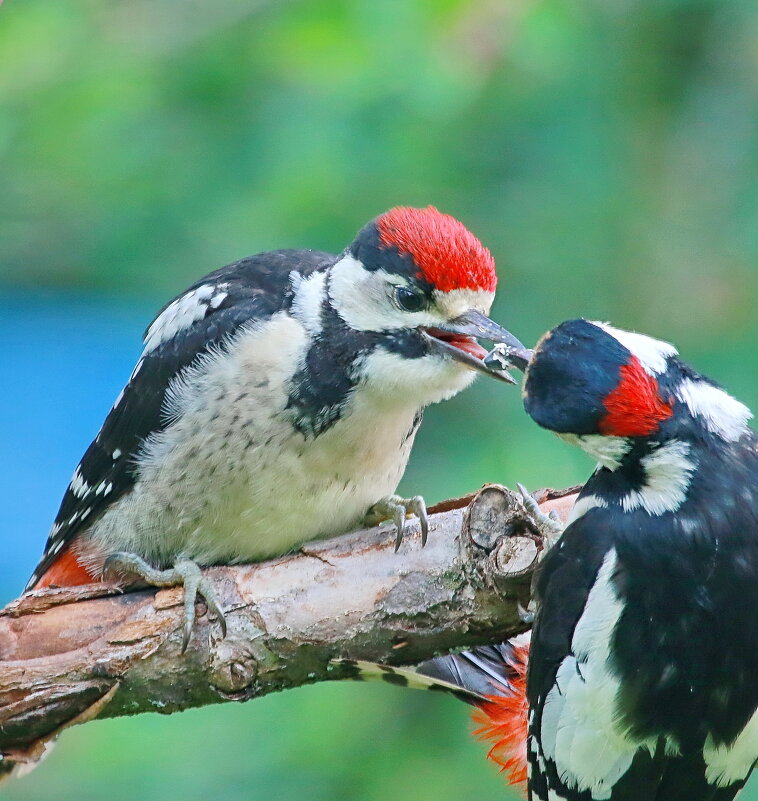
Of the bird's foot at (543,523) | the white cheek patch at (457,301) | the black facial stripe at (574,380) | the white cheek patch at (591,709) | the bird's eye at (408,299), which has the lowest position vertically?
the white cheek patch at (591,709)

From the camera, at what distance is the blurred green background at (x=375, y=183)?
2.39 meters

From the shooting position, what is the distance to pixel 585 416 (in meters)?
1.13

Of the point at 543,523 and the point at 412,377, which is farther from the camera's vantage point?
the point at 412,377

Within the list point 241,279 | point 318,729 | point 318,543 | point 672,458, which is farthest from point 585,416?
point 318,729

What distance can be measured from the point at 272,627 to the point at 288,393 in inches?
12.9

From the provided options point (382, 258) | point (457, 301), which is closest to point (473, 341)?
point (457, 301)

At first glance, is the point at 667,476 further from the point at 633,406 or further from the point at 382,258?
the point at 382,258

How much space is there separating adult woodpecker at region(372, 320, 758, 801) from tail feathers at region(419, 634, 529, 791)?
0.22 meters

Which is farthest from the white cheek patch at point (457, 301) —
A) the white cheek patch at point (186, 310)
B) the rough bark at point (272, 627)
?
the white cheek patch at point (186, 310)

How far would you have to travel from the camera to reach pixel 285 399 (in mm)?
1541

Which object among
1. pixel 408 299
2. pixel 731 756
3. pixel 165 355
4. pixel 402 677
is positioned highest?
pixel 165 355

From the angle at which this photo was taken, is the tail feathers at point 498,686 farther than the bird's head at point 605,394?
Yes

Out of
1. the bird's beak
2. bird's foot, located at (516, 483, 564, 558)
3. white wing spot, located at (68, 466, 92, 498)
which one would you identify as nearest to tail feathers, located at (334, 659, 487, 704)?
bird's foot, located at (516, 483, 564, 558)

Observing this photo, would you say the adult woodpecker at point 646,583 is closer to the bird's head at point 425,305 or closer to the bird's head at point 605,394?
the bird's head at point 605,394
